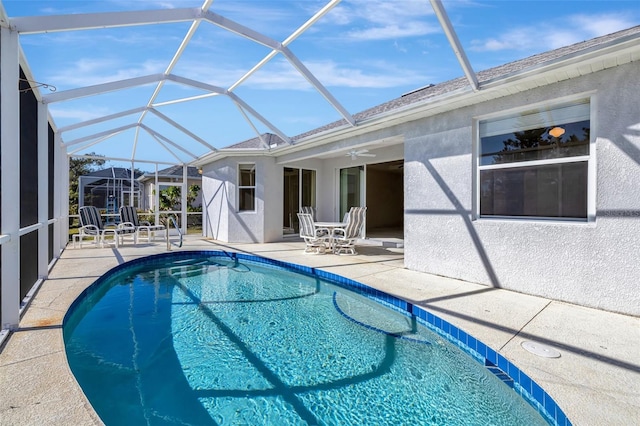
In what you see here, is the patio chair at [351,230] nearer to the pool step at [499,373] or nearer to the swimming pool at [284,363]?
the swimming pool at [284,363]

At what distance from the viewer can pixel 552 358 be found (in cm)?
304

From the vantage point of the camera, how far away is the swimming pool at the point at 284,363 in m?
2.78

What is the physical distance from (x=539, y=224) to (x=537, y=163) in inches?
39.7

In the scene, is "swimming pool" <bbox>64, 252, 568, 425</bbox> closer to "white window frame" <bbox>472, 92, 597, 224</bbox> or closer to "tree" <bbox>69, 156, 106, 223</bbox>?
"white window frame" <bbox>472, 92, 597, 224</bbox>

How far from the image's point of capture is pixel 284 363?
11.9ft

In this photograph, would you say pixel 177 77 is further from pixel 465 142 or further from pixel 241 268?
pixel 465 142

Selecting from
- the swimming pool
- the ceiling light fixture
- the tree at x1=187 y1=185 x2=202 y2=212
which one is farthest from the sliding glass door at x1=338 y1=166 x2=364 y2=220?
the tree at x1=187 y1=185 x2=202 y2=212

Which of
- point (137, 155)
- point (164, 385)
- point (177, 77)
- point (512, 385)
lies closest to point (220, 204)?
point (137, 155)

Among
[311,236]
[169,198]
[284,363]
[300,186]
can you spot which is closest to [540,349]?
[284,363]

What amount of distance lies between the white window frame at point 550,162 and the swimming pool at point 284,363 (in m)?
2.56

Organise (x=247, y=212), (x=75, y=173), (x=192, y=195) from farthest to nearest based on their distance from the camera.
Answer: (x=75, y=173), (x=192, y=195), (x=247, y=212)

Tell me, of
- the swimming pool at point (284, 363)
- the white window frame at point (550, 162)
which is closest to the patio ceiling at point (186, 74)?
the white window frame at point (550, 162)

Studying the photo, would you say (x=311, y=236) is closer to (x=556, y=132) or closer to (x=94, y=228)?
(x=556, y=132)

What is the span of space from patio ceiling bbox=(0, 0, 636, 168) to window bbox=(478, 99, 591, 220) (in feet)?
3.75
